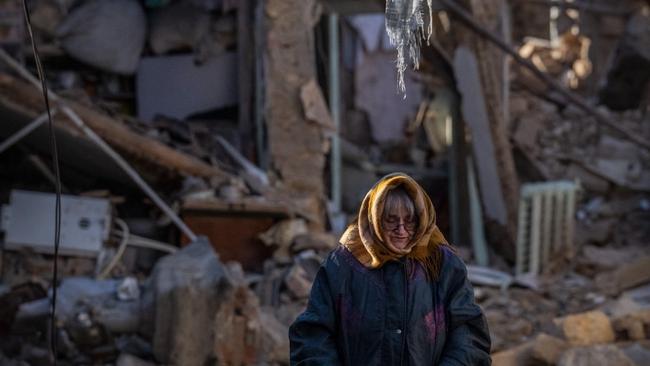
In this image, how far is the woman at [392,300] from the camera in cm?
361

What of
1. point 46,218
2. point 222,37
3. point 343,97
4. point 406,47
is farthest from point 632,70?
point 406,47

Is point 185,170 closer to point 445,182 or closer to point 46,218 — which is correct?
point 46,218

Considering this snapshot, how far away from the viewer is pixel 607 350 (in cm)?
622

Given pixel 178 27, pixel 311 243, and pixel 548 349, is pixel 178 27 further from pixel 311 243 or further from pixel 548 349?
pixel 548 349

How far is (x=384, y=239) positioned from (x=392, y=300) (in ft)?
0.71

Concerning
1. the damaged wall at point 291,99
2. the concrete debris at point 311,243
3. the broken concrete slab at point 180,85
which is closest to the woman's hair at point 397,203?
the concrete debris at point 311,243

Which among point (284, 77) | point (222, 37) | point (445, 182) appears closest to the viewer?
point (284, 77)

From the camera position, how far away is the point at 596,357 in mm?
6152

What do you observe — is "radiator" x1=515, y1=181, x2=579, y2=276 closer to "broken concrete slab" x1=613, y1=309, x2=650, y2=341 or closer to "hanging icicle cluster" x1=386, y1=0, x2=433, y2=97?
"broken concrete slab" x1=613, y1=309, x2=650, y2=341

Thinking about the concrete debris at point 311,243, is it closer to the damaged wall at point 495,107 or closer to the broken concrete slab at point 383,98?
the damaged wall at point 495,107

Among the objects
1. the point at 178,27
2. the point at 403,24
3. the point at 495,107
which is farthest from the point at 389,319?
the point at 178,27

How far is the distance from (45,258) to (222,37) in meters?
3.03

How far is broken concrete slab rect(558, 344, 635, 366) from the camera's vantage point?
6.12 metres

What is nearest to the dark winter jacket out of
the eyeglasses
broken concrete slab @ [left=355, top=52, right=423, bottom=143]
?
the eyeglasses
